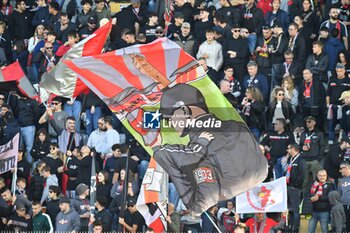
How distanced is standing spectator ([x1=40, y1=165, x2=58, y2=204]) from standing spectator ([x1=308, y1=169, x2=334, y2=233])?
526cm

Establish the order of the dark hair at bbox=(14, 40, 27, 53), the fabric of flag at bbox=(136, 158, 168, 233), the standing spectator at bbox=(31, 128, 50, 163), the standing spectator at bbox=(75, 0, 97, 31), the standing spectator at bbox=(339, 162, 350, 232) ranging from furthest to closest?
the dark hair at bbox=(14, 40, 27, 53), the standing spectator at bbox=(75, 0, 97, 31), the standing spectator at bbox=(31, 128, 50, 163), the standing spectator at bbox=(339, 162, 350, 232), the fabric of flag at bbox=(136, 158, 168, 233)

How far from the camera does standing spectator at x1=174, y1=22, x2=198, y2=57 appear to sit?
117ft

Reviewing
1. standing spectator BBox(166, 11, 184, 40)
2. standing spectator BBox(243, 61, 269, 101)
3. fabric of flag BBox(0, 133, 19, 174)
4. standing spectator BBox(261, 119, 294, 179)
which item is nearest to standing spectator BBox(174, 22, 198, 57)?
standing spectator BBox(166, 11, 184, 40)

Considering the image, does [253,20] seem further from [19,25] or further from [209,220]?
[209,220]

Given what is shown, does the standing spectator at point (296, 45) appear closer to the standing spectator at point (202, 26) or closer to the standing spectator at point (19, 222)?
the standing spectator at point (202, 26)

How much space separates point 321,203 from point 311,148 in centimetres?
203

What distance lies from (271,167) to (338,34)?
15.2 ft

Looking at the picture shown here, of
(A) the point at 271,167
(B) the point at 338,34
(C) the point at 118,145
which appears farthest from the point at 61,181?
(B) the point at 338,34

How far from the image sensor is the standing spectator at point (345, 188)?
101ft

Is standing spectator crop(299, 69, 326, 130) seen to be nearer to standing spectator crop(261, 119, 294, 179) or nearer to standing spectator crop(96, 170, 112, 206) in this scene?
standing spectator crop(261, 119, 294, 179)

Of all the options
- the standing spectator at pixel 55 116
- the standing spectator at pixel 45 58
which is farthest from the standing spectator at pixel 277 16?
the standing spectator at pixel 55 116

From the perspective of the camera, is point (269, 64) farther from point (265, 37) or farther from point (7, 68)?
point (7, 68)

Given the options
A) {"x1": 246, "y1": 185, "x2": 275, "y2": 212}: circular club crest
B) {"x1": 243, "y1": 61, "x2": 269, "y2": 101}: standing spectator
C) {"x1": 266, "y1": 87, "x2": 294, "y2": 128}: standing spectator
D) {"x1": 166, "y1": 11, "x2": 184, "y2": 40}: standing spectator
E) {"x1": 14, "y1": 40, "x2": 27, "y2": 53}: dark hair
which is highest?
{"x1": 166, "y1": 11, "x2": 184, "y2": 40}: standing spectator

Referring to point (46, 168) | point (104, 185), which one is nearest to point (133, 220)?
point (104, 185)
